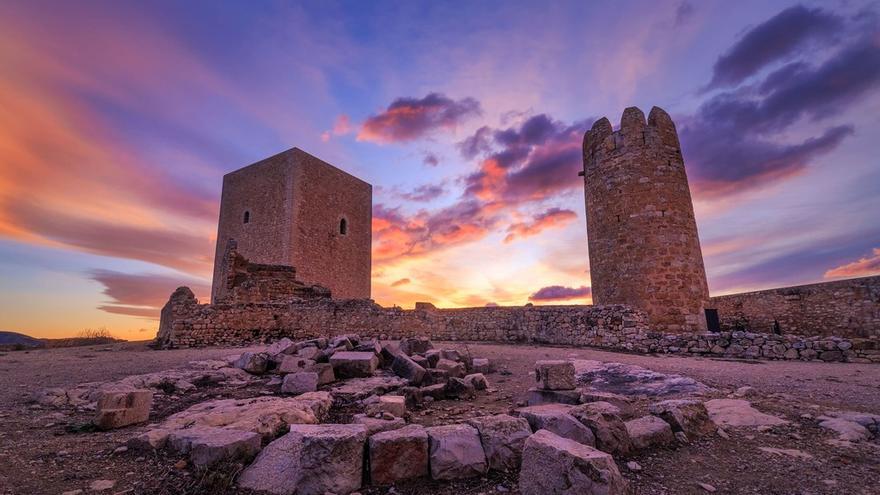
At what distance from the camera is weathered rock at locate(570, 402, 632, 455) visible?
3082 millimetres

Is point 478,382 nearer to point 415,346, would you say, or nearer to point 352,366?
point 352,366

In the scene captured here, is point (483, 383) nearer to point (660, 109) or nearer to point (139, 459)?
point (139, 459)

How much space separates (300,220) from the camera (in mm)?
20828

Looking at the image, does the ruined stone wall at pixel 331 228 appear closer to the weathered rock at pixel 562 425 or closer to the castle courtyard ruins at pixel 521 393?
the castle courtyard ruins at pixel 521 393

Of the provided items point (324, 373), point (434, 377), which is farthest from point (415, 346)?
point (324, 373)

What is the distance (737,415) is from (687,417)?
837 millimetres

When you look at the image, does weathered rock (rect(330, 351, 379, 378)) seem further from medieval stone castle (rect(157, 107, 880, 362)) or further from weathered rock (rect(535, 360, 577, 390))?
medieval stone castle (rect(157, 107, 880, 362))

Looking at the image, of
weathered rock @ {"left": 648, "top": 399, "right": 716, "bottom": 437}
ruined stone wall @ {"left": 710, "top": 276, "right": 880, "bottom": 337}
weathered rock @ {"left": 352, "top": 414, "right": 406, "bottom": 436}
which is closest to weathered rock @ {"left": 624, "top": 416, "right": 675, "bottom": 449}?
weathered rock @ {"left": 648, "top": 399, "right": 716, "bottom": 437}

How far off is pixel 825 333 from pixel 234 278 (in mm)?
20573

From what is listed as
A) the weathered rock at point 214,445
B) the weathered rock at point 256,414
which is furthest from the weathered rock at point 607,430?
the weathered rock at point 214,445

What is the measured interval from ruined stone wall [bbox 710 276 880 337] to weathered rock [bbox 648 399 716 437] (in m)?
12.3

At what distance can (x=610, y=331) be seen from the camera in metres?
10.1

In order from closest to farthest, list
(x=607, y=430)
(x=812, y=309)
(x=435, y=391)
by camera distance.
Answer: (x=607, y=430)
(x=435, y=391)
(x=812, y=309)

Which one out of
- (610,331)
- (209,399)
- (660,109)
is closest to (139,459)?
(209,399)
